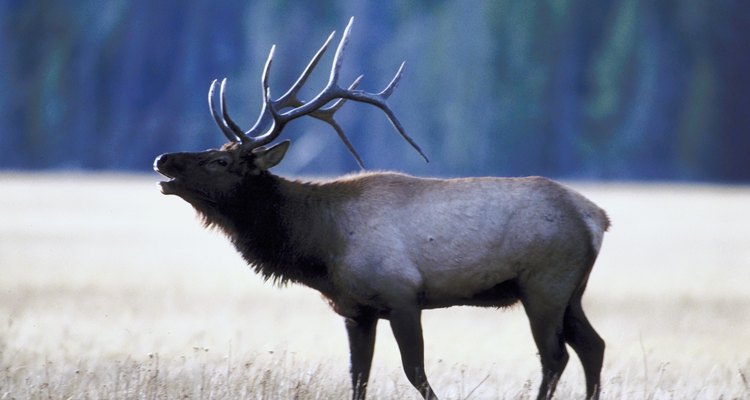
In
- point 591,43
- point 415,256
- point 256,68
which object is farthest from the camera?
point 591,43

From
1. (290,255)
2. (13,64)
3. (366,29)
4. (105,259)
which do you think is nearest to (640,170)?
(366,29)

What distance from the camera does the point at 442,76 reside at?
61.0 meters

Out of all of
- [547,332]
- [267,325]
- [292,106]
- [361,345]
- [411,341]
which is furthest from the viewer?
[267,325]

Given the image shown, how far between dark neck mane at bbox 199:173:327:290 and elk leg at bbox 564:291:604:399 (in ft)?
6.36

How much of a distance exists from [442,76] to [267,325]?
149ft

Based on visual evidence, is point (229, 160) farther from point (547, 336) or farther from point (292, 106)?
point (547, 336)

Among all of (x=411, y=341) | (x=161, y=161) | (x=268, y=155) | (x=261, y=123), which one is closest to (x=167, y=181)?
(x=161, y=161)

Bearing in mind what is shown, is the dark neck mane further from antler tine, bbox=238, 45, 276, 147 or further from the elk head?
antler tine, bbox=238, 45, 276, 147

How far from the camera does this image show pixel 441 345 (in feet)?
48.9

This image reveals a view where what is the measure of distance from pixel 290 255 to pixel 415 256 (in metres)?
0.96

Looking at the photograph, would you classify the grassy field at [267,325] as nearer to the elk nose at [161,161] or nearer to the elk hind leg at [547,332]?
the elk hind leg at [547,332]

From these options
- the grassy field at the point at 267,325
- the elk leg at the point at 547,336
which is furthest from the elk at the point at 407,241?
the grassy field at the point at 267,325

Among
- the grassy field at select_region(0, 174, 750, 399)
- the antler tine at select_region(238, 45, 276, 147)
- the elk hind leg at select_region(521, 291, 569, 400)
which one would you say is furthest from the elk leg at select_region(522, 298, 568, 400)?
the antler tine at select_region(238, 45, 276, 147)

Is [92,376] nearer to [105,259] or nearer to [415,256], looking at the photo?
[415,256]
